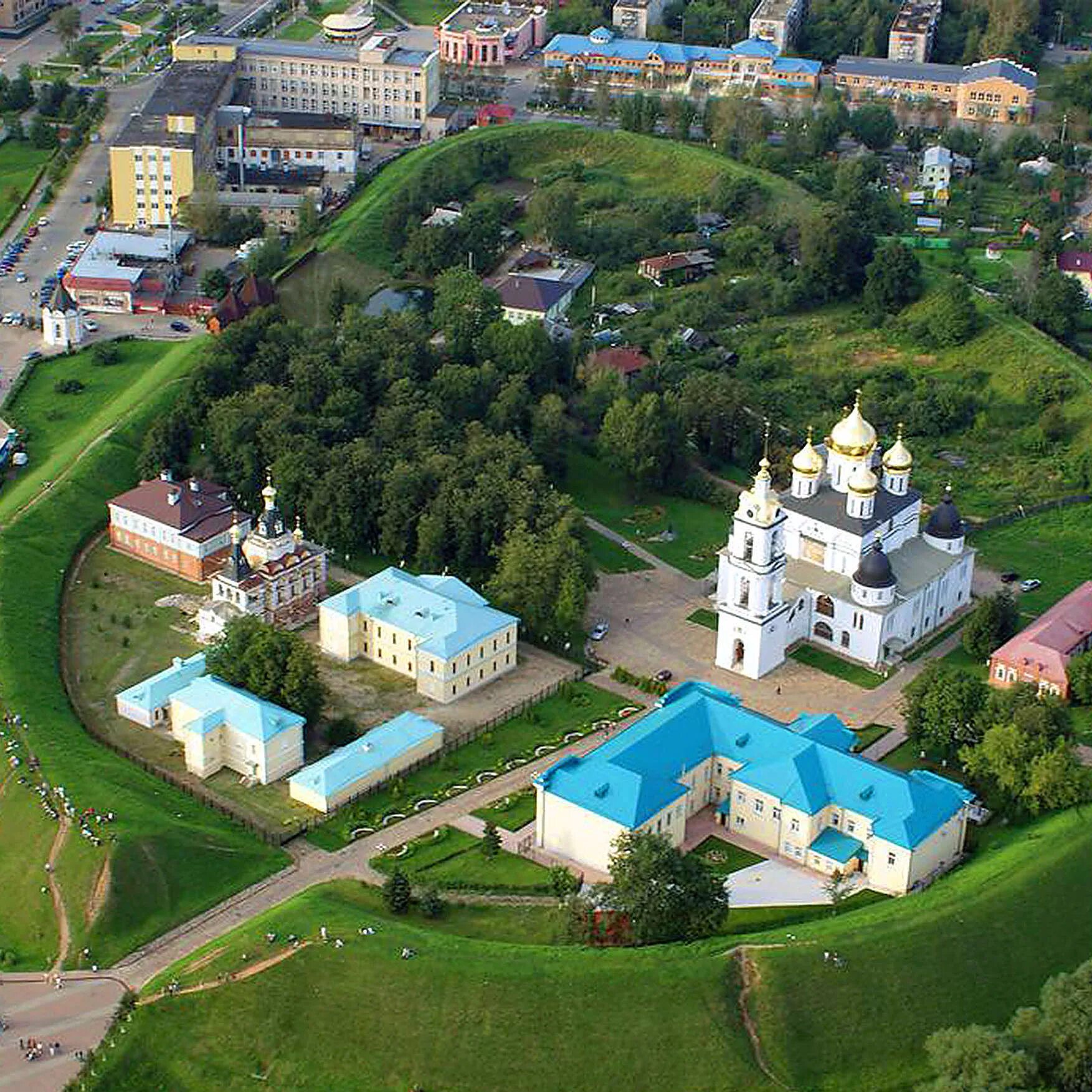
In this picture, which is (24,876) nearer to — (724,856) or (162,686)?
(162,686)

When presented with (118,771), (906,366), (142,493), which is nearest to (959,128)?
(906,366)

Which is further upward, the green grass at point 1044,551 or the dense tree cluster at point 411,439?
the dense tree cluster at point 411,439

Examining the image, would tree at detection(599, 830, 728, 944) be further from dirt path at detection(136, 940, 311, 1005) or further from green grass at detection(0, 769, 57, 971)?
green grass at detection(0, 769, 57, 971)

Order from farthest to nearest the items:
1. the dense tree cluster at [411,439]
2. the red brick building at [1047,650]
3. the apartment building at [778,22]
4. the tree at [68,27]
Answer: the tree at [68,27]
the apartment building at [778,22]
the dense tree cluster at [411,439]
the red brick building at [1047,650]

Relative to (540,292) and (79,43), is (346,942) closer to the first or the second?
(540,292)

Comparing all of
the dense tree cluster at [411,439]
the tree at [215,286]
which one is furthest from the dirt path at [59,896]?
the tree at [215,286]

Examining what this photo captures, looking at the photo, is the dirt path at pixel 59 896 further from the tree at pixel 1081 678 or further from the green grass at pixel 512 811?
the tree at pixel 1081 678
